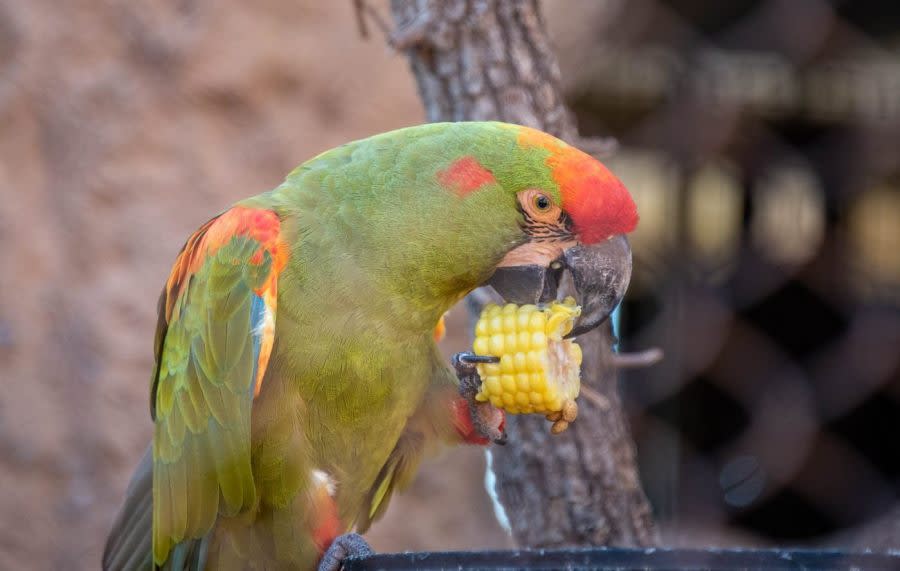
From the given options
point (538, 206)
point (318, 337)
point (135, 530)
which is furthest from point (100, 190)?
point (538, 206)

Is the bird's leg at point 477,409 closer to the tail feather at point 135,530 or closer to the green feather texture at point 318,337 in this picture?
the green feather texture at point 318,337

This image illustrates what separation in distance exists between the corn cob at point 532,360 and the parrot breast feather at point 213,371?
0.88 ft

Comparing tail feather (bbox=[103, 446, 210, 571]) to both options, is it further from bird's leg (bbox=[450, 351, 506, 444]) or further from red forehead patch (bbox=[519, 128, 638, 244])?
red forehead patch (bbox=[519, 128, 638, 244])

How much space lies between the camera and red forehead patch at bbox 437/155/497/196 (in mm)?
1350

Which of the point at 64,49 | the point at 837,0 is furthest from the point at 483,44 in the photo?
the point at 837,0

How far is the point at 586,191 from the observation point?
1.32m

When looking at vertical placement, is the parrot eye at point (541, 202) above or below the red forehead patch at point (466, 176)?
below

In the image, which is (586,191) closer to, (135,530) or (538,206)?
(538,206)

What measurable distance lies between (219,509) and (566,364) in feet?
1.57

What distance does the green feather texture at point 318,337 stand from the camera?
1.35m

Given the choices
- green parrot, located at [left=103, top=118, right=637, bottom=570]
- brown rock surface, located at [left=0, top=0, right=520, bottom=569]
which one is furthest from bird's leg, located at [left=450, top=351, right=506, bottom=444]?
brown rock surface, located at [left=0, top=0, right=520, bottom=569]

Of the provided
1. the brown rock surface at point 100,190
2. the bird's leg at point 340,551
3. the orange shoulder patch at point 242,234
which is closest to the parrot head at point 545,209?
the orange shoulder patch at point 242,234

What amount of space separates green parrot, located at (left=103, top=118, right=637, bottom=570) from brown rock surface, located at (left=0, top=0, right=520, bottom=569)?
2.81 feet

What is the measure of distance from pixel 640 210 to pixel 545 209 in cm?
205
